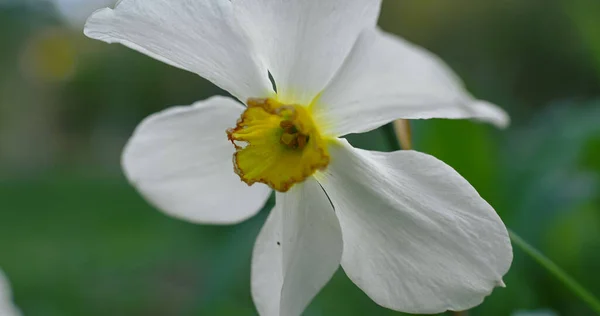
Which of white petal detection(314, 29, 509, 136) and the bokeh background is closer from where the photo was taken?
white petal detection(314, 29, 509, 136)

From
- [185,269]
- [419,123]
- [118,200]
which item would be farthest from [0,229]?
[419,123]

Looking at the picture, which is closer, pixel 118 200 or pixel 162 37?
pixel 162 37

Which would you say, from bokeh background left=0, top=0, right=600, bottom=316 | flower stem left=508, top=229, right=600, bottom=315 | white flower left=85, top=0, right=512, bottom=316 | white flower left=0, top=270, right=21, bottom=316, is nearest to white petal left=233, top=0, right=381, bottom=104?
white flower left=85, top=0, right=512, bottom=316

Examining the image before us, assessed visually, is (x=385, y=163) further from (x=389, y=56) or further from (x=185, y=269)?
(x=185, y=269)

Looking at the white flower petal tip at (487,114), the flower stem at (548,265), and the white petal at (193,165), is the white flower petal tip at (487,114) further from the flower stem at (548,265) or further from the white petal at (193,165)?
the white petal at (193,165)


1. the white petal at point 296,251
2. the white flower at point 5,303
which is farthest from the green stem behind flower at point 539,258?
the white flower at point 5,303

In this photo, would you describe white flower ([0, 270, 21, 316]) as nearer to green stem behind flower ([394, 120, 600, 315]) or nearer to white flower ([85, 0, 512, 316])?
white flower ([85, 0, 512, 316])
